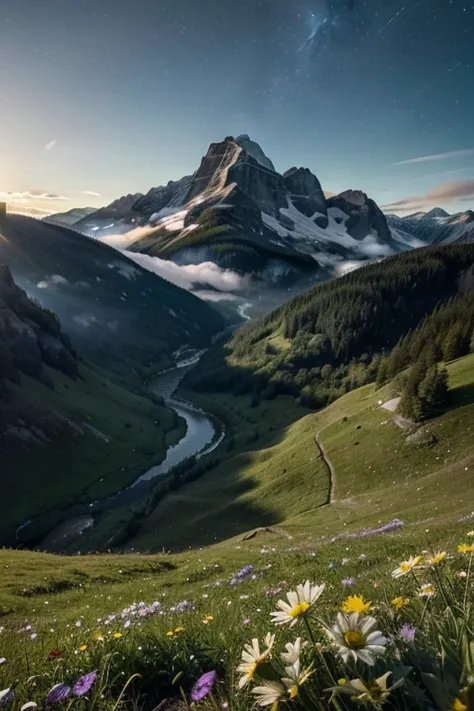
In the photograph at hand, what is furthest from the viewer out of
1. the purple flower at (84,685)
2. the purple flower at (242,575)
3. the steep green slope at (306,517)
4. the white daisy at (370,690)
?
the steep green slope at (306,517)

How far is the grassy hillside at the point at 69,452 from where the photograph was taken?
392ft

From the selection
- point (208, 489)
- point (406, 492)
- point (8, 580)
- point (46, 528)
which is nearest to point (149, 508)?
point (208, 489)

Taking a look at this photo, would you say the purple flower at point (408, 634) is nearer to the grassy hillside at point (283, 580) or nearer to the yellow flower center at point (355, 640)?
the grassy hillside at point (283, 580)

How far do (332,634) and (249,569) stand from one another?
734 inches

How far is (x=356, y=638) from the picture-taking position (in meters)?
2.52

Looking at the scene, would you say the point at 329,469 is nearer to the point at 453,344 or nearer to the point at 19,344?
the point at 453,344

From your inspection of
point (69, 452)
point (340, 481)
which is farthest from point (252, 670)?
point (69, 452)

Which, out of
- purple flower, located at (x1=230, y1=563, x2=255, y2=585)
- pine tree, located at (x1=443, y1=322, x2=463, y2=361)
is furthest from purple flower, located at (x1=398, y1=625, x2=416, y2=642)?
pine tree, located at (x1=443, y1=322, x2=463, y2=361)

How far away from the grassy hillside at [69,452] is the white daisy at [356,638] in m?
118

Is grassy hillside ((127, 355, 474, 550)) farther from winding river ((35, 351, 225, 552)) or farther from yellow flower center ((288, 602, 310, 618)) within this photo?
yellow flower center ((288, 602, 310, 618))

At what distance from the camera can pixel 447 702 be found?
96.1 inches

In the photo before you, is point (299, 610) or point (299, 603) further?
point (299, 603)

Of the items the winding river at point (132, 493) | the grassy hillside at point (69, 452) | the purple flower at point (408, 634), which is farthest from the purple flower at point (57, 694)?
the grassy hillside at point (69, 452)

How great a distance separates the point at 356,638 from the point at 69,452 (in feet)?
518
